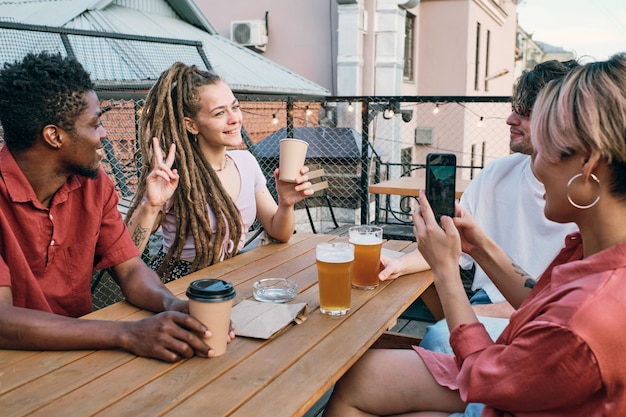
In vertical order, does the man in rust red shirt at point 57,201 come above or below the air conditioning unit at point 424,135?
above

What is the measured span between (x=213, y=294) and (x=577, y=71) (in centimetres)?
85

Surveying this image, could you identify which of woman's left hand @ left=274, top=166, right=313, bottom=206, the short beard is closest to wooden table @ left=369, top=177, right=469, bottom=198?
woman's left hand @ left=274, top=166, right=313, bottom=206

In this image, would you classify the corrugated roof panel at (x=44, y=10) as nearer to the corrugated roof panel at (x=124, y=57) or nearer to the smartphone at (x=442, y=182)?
A: the corrugated roof panel at (x=124, y=57)

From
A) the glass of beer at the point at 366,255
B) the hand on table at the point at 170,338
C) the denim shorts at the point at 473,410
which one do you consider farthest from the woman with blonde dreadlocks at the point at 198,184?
the denim shorts at the point at 473,410

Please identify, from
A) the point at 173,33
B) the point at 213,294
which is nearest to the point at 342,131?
the point at 173,33

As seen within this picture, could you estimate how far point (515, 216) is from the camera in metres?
2.39

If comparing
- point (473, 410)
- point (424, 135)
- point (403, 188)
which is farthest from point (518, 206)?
point (424, 135)

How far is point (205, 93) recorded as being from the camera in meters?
2.54

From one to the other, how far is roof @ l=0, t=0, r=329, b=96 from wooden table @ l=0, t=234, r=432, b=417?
4484mm

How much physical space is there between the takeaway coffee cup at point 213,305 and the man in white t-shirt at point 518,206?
97 centimetres

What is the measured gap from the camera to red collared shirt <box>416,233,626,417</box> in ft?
3.20

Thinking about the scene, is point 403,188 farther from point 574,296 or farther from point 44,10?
point 44,10

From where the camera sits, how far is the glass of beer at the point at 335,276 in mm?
1595

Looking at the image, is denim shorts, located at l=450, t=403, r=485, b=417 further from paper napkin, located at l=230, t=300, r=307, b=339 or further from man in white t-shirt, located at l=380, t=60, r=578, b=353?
man in white t-shirt, located at l=380, t=60, r=578, b=353
